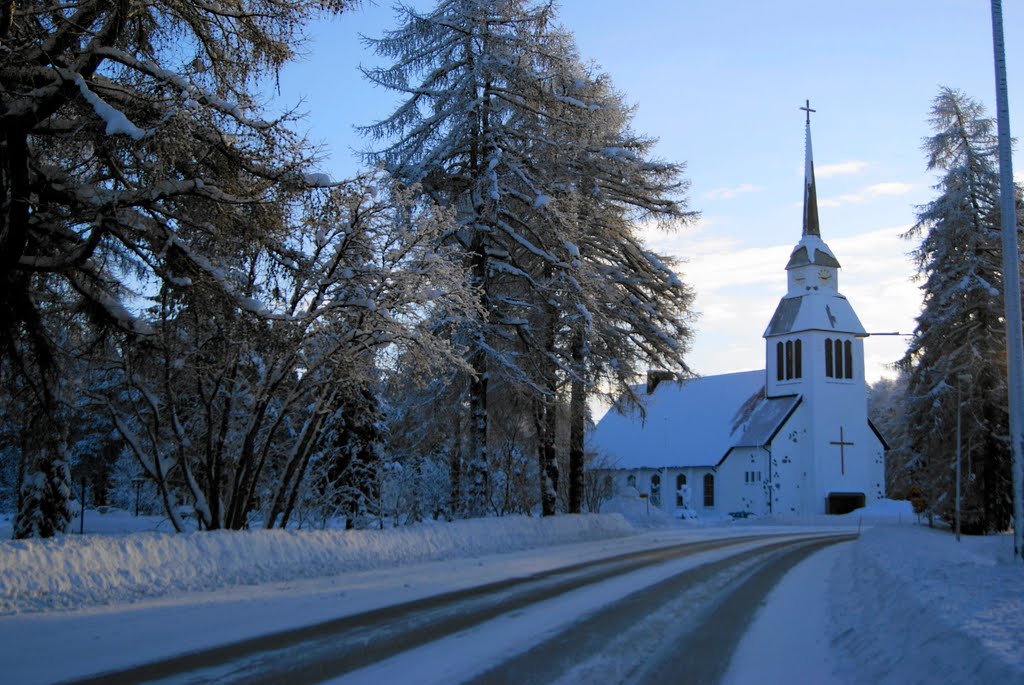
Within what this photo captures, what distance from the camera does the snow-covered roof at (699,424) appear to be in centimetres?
6166

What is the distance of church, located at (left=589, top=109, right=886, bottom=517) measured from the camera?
58938 mm

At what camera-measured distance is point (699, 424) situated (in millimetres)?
66625

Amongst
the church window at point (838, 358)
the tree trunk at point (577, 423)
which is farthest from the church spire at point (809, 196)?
the tree trunk at point (577, 423)

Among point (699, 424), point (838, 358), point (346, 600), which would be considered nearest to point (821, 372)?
point (838, 358)

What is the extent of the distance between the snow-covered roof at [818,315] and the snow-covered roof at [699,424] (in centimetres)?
504

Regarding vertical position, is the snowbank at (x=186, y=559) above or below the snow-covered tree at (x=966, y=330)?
below

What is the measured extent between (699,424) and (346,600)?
58.7 metres

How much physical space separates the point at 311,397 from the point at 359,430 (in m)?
9.88

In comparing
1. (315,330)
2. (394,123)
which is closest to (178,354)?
(315,330)

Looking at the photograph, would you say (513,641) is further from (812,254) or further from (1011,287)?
(812,254)

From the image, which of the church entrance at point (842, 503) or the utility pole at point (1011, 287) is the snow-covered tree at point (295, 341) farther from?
the church entrance at point (842, 503)

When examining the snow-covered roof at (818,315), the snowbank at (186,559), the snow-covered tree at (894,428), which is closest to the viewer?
the snowbank at (186,559)

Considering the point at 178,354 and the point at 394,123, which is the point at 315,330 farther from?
the point at 394,123

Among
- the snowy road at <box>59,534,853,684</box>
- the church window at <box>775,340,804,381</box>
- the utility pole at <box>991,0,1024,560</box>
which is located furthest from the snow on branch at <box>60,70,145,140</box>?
the church window at <box>775,340,804,381</box>
